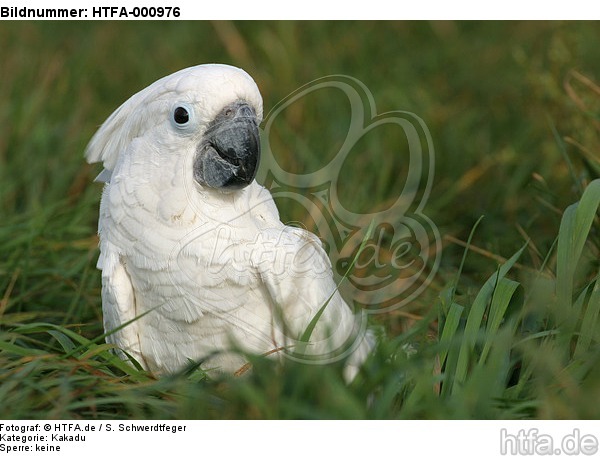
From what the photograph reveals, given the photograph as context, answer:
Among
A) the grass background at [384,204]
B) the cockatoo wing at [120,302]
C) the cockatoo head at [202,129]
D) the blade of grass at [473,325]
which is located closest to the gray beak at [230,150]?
the cockatoo head at [202,129]

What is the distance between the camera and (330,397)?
2514 millimetres

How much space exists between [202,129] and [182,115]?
8cm

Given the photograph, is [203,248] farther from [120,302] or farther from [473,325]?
[473,325]

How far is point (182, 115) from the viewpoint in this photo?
2922 mm

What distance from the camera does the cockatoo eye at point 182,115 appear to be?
291 cm

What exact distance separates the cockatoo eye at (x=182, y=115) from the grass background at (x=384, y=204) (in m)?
0.83

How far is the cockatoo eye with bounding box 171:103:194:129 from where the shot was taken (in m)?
2.91

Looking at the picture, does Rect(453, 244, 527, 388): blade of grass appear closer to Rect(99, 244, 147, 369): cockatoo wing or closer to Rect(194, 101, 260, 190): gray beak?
Rect(194, 101, 260, 190): gray beak

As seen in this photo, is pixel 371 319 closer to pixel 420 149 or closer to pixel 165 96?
pixel 165 96

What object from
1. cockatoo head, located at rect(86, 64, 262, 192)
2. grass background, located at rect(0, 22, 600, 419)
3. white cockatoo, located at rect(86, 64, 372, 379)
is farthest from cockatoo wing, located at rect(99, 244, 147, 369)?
cockatoo head, located at rect(86, 64, 262, 192)

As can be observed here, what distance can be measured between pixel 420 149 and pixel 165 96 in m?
2.49

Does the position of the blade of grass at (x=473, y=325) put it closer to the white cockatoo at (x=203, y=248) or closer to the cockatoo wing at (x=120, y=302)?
the white cockatoo at (x=203, y=248)

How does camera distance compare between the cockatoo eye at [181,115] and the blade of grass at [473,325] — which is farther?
the cockatoo eye at [181,115]

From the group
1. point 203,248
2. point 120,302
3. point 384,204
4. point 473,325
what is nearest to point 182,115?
point 203,248
